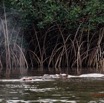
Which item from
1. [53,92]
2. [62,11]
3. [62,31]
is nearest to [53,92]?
[53,92]

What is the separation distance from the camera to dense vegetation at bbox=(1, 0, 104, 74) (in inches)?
920

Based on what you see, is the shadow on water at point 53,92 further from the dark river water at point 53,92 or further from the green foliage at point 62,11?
the green foliage at point 62,11

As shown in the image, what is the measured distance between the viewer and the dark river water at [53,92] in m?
10.6

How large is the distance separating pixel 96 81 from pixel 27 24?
10.7 meters

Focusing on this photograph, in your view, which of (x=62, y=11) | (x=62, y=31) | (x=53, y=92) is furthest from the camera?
(x=62, y=31)

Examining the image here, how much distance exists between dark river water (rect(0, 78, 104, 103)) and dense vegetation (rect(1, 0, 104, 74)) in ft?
27.9

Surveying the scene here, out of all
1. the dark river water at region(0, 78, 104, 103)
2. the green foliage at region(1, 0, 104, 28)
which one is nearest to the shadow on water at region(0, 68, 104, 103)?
the dark river water at region(0, 78, 104, 103)

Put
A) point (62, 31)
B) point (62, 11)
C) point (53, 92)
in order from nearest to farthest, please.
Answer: point (53, 92) → point (62, 11) → point (62, 31)

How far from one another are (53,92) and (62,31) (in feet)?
44.3

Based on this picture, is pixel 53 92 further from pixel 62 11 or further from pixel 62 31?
pixel 62 31

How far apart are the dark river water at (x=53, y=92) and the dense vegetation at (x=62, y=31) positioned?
27.9 ft

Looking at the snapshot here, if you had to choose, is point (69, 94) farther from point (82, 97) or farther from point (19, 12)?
point (19, 12)

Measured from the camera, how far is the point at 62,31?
25359 millimetres

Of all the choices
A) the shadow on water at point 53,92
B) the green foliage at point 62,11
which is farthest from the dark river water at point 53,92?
the green foliage at point 62,11
